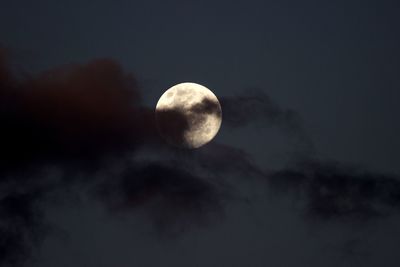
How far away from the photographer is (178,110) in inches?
3063

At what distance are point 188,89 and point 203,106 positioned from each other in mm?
4055

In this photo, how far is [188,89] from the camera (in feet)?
266

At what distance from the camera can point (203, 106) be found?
7875 cm

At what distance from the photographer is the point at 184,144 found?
77.8 meters

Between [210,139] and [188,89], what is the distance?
317 inches

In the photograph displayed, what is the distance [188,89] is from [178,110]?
15.4ft

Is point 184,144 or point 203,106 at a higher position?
point 203,106

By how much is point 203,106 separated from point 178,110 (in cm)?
372

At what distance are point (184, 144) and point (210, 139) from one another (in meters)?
5.04

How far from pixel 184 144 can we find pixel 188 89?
28.4 feet

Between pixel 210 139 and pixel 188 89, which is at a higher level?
pixel 188 89
